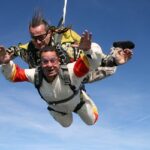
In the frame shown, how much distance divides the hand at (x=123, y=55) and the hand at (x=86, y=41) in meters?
0.99

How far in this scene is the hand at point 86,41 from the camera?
8.02 meters

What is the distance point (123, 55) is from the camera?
909 centimetres

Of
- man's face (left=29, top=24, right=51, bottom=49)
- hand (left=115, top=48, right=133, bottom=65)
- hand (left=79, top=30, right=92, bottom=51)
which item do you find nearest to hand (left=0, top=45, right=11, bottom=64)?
man's face (left=29, top=24, right=51, bottom=49)

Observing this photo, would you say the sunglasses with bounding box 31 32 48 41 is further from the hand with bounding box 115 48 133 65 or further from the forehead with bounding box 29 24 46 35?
the hand with bounding box 115 48 133 65

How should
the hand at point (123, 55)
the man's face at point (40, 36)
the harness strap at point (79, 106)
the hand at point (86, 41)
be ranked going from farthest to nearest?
the harness strap at point (79, 106)
the man's face at point (40, 36)
the hand at point (123, 55)
the hand at point (86, 41)

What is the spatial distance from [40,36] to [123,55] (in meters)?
1.79

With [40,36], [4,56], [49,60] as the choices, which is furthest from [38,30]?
[4,56]

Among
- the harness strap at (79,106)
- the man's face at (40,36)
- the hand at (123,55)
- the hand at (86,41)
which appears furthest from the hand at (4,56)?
the hand at (123,55)

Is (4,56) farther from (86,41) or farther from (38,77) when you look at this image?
(86,41)

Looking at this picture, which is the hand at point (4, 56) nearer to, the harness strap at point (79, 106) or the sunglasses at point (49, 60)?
the sunglasses at point (49, 60)

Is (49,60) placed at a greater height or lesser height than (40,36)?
lesser

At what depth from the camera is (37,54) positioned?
9508 millimetres

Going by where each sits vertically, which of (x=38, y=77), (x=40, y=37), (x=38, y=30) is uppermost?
(x=38, y=30)

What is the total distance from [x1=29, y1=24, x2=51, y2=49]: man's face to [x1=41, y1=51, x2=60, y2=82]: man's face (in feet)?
0.96
